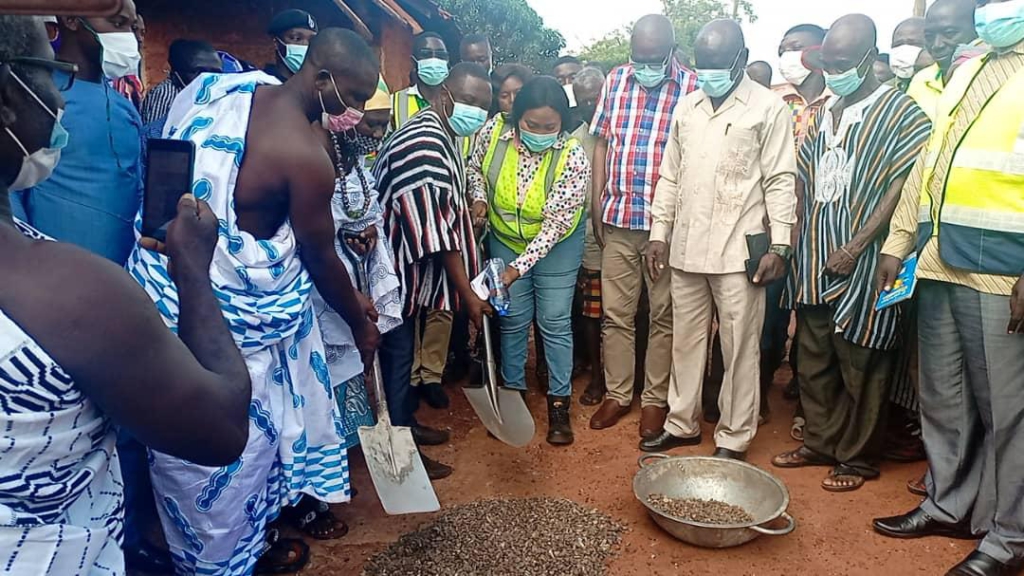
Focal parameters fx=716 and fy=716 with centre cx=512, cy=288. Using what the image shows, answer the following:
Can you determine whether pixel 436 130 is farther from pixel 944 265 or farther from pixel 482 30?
pixel 482 30

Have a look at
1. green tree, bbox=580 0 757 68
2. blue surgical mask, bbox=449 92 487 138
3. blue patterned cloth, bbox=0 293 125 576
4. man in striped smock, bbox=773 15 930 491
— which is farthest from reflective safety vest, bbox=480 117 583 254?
green tree, bbox=580 0 757 68

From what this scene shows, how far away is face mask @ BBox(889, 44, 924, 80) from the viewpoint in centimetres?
470

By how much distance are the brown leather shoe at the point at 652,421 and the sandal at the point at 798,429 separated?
2.34ft

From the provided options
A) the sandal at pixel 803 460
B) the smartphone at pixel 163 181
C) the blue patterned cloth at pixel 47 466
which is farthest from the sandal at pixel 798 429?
the blue patterned cloth at pixel 47 466

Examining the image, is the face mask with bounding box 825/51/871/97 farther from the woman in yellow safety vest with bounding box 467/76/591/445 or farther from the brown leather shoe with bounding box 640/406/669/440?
the brown leather shoe with bounding box 640/406/669/440

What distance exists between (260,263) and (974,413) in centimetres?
274

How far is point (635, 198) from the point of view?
3.94 metres

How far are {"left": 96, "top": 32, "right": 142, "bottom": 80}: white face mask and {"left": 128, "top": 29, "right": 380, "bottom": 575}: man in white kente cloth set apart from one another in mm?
410

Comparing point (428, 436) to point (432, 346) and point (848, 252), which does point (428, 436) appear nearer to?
point (432, 346)

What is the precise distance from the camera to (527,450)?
382 cm

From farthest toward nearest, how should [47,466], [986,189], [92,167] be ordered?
[986,189], [92,167], [47,466]

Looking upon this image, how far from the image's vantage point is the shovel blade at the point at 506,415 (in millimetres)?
3402

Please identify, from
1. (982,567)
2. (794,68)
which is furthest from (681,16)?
(982,567)

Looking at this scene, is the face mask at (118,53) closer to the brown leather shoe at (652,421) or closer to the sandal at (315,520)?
the sandal at (315,520)
